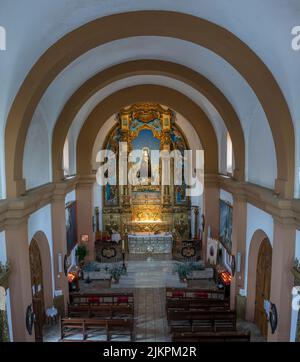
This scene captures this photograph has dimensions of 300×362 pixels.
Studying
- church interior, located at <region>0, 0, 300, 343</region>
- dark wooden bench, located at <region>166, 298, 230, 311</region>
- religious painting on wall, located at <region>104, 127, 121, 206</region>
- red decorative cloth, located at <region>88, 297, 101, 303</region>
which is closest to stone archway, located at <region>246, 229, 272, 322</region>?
church interior, located at <region>0, 0, 300, 343</region>

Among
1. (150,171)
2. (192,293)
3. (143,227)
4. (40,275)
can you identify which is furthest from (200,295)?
(150,171)

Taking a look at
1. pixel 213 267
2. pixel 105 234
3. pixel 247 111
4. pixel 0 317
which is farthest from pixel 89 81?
pixel 105 234

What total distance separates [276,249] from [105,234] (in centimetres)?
1602

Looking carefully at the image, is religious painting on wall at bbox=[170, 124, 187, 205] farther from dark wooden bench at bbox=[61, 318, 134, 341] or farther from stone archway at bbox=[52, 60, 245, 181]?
dark wooden bench at bbox=[61, 318, 134, 341]

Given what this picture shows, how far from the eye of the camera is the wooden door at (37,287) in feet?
40.0

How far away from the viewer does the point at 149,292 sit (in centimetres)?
1697

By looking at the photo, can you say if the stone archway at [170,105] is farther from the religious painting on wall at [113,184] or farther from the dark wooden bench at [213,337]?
the dark wooden bench at [213,337]

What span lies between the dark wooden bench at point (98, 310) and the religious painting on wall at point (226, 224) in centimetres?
544

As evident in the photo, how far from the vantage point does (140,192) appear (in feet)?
83.7

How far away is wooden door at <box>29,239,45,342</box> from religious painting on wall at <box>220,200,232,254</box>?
802 cm

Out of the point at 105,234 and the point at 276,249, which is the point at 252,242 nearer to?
the point at 276,249

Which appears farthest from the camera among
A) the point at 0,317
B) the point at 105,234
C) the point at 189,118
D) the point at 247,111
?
the point at 105,234

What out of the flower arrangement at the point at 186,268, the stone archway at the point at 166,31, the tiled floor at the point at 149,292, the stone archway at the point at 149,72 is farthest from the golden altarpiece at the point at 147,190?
the stone archway at the point at 166,31

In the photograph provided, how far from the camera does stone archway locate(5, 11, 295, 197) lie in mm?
9055
